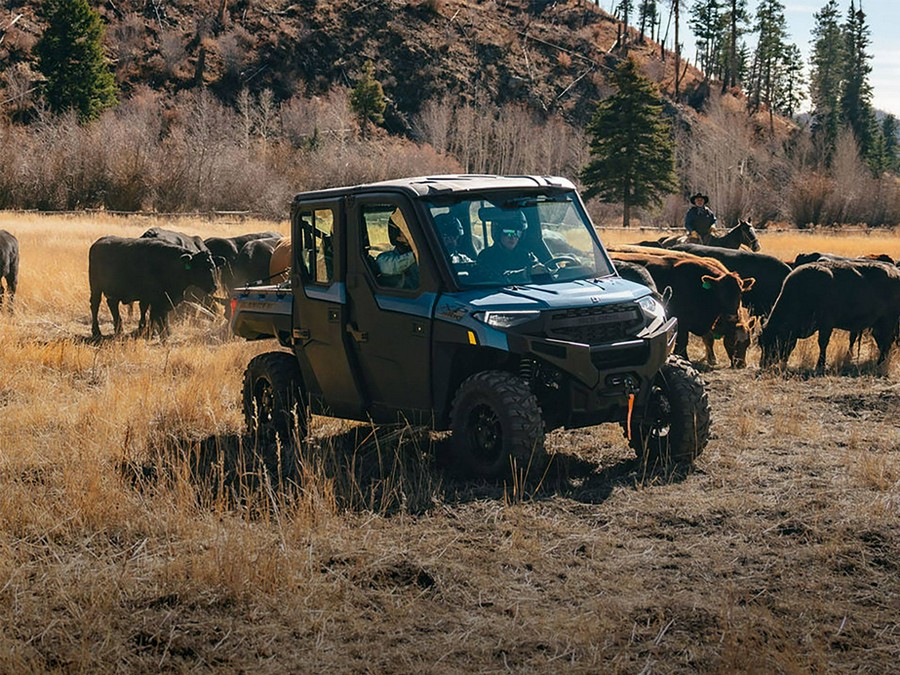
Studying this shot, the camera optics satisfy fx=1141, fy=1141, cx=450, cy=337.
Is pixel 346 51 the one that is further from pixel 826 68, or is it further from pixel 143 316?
pixel 143 316

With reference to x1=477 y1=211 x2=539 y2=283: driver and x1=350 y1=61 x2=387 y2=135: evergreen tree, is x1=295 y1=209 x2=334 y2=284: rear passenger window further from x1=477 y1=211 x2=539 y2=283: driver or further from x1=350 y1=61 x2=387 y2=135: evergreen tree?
x1=350 y1=61 x2=387 y2=135: evergreen tree

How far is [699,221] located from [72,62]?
59662 mm

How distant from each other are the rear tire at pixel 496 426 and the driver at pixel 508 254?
87cm

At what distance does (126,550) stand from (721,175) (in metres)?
77.4

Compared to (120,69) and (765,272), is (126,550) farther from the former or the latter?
(120,69)

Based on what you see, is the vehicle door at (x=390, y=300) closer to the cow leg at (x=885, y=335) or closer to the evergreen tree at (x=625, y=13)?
the cow leg at (x=885, y=335)

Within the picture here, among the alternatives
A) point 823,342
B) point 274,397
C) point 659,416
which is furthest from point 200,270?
point 659,416

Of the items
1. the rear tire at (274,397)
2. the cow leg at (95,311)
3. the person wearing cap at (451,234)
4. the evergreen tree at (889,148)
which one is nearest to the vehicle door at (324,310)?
the rear tire at (274,397)

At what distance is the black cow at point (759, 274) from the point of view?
1769cm

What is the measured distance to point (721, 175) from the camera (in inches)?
3152

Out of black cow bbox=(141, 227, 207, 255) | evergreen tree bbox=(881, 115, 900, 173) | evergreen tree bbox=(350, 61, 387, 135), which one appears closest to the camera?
black cow bbox=(141, 227, 207, 255)

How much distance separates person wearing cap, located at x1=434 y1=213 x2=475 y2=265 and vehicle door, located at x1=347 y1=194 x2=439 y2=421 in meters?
0.16

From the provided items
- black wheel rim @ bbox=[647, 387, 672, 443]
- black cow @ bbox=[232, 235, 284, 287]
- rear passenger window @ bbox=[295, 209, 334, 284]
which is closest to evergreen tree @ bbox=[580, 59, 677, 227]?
black cow @ bbox=[232, 235, 284, 287]

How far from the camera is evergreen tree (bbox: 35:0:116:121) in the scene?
7281cm
